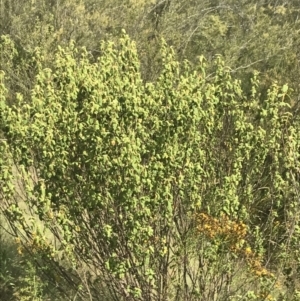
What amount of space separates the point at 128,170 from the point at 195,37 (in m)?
12.1

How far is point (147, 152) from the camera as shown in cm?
416

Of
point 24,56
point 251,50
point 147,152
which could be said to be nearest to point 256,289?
point 147,152

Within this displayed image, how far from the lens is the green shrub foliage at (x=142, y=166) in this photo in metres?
3.99

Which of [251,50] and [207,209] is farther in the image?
[251,50]

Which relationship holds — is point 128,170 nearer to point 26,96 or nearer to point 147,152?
point 147,152

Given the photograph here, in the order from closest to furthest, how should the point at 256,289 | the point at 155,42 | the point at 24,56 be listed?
1. the point at 256,289
2. the point at 24,56
3. the point at 155,42

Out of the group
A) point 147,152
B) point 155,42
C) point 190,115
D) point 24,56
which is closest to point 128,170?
point 147,152

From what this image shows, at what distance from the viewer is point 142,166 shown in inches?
157

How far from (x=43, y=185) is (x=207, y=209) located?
4.81ft

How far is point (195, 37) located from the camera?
50.4 feet

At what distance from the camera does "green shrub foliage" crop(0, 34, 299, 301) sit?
13.1ft

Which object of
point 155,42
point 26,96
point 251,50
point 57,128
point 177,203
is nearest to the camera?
point 57,128

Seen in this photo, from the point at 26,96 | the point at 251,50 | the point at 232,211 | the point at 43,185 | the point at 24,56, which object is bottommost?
the point at 43,185

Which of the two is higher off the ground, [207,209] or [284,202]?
[284,202]
